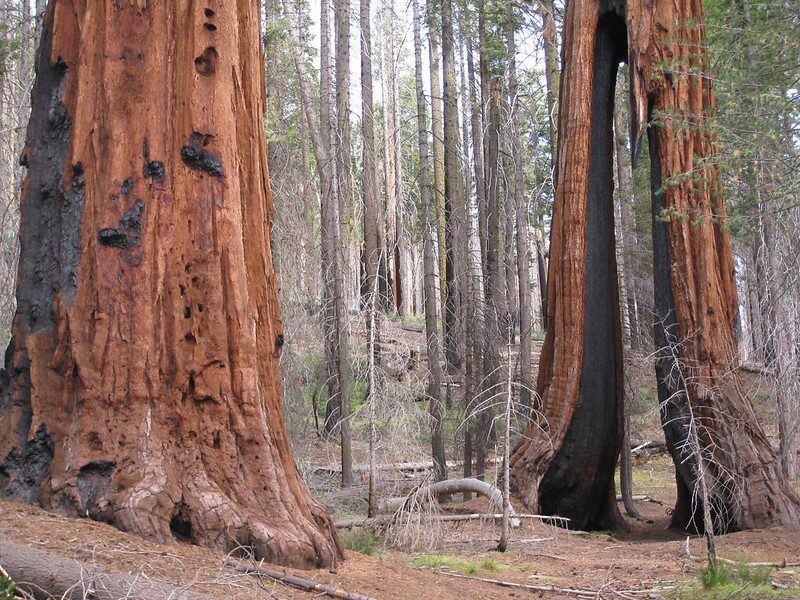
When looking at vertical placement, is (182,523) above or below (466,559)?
above

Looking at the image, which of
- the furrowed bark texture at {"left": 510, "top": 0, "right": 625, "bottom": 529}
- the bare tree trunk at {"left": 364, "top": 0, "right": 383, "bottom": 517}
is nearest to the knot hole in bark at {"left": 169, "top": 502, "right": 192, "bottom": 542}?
the bare tree trunk at {"left": 364, "top": 0, "right": 383, "bottom": 517}

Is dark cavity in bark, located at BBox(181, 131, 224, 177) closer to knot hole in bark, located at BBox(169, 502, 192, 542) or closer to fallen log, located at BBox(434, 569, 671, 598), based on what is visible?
knot hole in bark, located at BBox(169, 502, 192, 542)

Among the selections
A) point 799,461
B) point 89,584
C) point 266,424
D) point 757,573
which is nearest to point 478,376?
point 799,461

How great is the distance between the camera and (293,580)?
179 inches

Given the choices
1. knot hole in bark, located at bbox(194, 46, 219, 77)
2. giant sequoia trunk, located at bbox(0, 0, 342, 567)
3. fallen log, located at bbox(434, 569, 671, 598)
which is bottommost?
fallen log, located at bbox(434, 569, 671, 598)

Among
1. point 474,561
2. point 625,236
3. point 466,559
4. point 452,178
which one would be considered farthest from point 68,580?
point 625,236

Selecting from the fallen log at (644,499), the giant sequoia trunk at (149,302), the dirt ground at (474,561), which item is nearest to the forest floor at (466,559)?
the dirt ground at (474,561)

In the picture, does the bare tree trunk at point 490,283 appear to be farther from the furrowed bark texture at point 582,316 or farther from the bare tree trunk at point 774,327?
the bare tree trunk at point 774,327

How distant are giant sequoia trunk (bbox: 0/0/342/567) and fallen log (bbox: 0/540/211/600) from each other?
0.85 meters

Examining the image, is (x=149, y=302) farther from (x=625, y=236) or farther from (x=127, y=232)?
(x=625, y=236)

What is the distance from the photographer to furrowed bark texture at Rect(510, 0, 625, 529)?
36.1 feet

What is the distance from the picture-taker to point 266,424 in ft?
17.4

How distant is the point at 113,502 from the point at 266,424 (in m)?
1.09

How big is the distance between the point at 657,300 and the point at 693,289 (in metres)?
0.57
